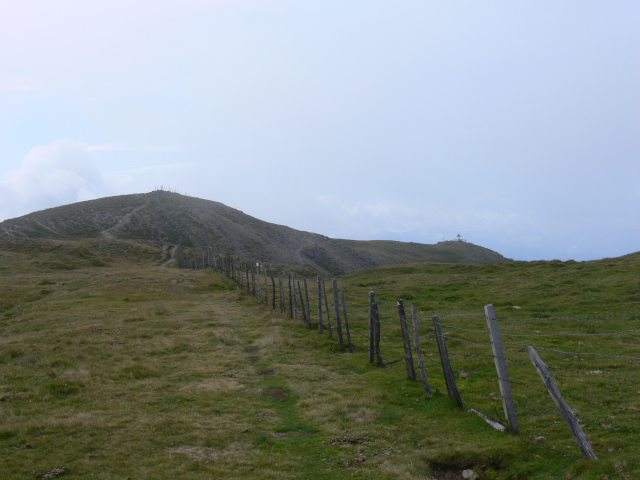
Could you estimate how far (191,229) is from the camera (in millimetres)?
115562

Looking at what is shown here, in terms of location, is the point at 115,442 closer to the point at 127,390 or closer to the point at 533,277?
the point at 127,390

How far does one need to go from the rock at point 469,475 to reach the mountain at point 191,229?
91.6 meters

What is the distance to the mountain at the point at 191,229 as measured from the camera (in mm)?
101250

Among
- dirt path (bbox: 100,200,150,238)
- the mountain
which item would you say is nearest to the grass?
the mountain

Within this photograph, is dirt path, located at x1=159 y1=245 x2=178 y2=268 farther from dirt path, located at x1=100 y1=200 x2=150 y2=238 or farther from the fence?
the fence

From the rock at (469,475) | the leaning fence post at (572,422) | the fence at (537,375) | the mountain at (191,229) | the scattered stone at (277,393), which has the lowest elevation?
the scattered stone at (277,393)

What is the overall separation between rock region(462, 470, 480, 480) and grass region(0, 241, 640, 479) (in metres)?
0.19

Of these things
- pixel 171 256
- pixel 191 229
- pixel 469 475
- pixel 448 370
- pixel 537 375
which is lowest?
pixel 469 475

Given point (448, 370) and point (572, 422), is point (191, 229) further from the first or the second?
point (572, 422)

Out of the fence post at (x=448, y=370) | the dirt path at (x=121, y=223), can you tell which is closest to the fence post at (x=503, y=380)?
the fence post at (x=448, y=370)

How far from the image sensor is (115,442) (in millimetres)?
9344

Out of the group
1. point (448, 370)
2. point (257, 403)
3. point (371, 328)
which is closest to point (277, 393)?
point (257, 403)

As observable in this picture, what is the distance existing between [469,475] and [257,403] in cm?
666

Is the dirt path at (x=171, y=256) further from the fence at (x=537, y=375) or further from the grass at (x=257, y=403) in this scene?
the fence at (x=537, y=375)
